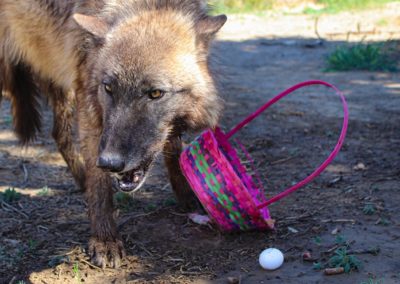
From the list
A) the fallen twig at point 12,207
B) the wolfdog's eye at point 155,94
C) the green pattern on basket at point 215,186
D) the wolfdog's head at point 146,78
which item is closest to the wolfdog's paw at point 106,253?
the wolfdog's head at point 146,78

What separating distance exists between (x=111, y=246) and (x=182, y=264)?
47cm

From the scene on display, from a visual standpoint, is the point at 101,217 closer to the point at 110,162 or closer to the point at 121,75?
the point at 110,162

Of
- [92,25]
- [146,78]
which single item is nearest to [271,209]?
[146,78]

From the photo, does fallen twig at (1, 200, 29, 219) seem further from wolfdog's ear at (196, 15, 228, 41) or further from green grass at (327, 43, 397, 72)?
green grass at (327, 43, 397, 72)

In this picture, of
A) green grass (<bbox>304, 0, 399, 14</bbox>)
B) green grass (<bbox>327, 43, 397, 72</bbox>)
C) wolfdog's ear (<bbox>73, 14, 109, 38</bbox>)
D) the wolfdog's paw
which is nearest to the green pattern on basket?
the wolfdog's paw

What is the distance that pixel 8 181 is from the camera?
531cm

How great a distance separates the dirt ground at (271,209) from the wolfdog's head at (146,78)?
378 mm

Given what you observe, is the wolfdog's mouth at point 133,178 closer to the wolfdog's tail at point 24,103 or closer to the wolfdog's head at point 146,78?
the wolfdog's head at point 146,78

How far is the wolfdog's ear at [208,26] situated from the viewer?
3.97 metres

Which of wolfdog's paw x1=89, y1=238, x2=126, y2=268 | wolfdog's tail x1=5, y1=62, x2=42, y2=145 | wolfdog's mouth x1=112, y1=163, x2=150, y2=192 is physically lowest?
wolfdog's paw x1=89, y1=238, x2=126, y2=268

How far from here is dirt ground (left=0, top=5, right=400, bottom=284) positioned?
149 inches

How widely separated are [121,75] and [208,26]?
2.36 ft

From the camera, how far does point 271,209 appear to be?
4.54 m

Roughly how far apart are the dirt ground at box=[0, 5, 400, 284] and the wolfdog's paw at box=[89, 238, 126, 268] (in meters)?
0.05
